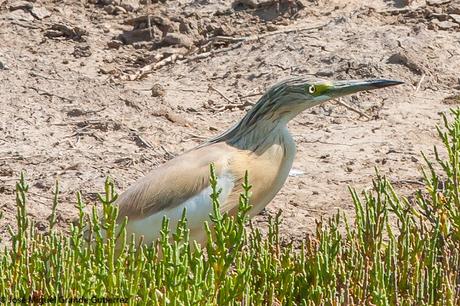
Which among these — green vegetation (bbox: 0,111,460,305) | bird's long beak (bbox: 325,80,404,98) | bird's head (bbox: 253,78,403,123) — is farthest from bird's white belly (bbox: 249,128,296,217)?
green vegetation (bbox: 0,111,460,305)

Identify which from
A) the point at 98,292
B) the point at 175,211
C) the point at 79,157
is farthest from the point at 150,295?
the point at 79,157

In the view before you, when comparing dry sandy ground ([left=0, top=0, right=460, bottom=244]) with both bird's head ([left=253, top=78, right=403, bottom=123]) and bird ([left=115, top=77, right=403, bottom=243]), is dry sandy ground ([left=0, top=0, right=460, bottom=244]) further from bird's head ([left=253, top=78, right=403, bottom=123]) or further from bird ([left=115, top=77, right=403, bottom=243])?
bird's head ([left=253, top=78, right=403, bottom=123])

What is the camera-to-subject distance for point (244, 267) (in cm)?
550

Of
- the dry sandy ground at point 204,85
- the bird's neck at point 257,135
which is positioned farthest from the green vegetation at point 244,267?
the dry sandy ground at point 204,85

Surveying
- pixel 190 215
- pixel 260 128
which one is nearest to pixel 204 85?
pixel 260 128

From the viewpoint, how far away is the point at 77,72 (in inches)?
370

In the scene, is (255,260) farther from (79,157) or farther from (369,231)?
(79,157)

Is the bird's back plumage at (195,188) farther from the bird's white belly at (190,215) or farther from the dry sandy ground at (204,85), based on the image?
the dry sandy ground at (204,85)

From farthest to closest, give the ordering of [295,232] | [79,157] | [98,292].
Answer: [79,157], [295,232], [98,292]

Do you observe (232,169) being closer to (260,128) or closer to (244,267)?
(260,128)

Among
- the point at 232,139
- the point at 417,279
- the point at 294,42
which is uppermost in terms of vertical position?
the point at 294,42

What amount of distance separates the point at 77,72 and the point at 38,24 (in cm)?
100

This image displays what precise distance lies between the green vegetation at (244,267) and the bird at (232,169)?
1.40 feet

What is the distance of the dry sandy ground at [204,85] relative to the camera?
7891mm
